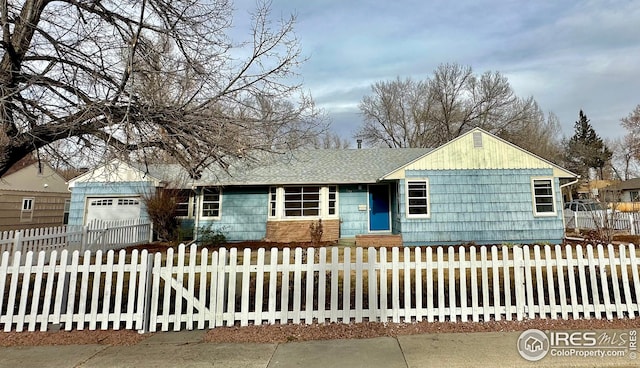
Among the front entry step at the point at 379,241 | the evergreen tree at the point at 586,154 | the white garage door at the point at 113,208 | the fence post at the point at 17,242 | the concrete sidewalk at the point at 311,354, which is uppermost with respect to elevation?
the evergreen tree at the point at 586,154

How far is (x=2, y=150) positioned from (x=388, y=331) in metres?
5.76

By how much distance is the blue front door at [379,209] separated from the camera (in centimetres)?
1445

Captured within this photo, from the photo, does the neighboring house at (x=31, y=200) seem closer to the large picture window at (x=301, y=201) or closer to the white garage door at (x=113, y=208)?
the white garage door at (x=113, y=208)

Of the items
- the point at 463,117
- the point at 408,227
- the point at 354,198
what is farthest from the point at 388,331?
the point at 463,117

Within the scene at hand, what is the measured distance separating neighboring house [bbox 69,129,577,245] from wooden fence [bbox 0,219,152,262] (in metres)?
1.62

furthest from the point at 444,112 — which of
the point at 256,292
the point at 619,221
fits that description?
the point at 256,292

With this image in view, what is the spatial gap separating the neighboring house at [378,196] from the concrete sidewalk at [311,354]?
6.76m

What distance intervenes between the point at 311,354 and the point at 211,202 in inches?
455

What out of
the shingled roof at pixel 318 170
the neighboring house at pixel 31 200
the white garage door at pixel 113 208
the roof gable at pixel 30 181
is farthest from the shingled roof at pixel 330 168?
the roof gable at pixel 30 181

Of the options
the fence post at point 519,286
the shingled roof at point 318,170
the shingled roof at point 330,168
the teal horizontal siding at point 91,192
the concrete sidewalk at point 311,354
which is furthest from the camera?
the teal horizontal siding at point 91,192

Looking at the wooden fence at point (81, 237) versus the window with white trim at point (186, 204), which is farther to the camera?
the window with white trim at point (186, 204)

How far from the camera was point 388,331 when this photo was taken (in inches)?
177

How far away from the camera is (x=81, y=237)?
9.98m

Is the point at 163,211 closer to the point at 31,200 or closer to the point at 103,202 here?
the point at 103,202
